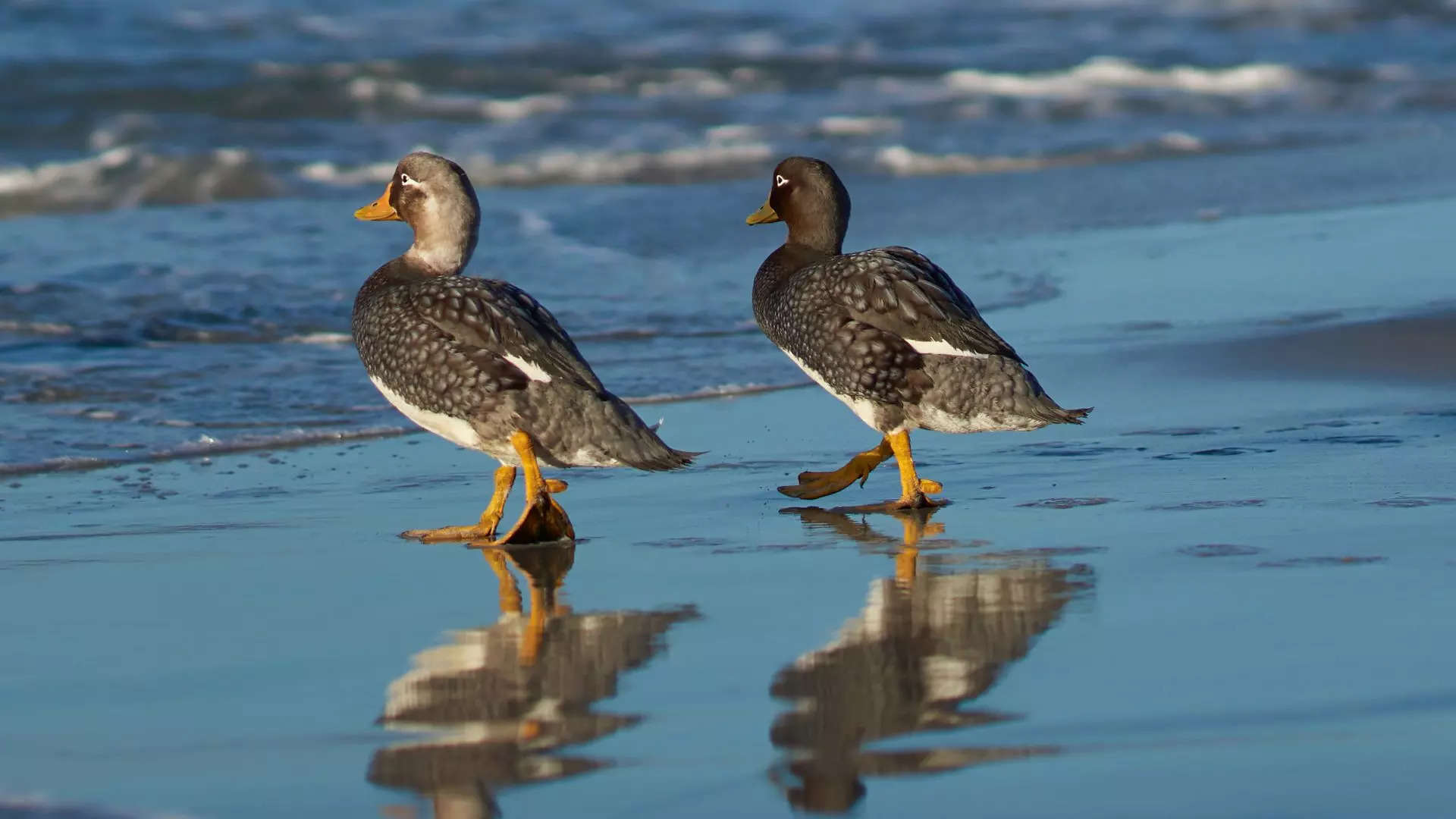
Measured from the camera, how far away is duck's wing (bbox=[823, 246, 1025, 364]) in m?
6.67

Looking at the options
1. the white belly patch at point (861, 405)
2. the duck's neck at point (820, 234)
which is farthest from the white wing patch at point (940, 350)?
the duck's neck at point (820, 234)

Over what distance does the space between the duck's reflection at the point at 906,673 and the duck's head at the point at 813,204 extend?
206cm

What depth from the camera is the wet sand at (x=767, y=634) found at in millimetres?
3799

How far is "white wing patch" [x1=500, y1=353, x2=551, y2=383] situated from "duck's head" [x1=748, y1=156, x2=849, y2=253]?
5.31 feet

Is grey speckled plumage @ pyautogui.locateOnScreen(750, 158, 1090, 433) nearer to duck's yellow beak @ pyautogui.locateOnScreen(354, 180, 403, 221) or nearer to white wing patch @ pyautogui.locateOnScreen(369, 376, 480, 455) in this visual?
white wing patch @ pyautogui.locateOnScreen(369, 376, 480, 455)

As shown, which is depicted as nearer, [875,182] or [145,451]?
[145,451]

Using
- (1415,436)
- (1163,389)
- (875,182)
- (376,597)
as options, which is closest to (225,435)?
(376,597)

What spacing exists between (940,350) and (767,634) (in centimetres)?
209

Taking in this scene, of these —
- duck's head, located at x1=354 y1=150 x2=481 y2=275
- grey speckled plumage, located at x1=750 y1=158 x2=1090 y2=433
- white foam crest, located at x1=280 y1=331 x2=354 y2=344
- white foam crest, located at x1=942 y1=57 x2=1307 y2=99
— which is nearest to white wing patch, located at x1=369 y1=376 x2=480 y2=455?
duck's head, located at x1=354 y1=150 x2=481 y2=275

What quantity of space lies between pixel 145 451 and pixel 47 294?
14.7ft

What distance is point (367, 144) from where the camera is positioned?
21.4 metres

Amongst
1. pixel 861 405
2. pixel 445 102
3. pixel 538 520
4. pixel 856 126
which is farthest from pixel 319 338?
pixel 445 102

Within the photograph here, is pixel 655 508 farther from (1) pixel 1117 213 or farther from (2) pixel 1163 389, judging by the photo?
(1) pixel 1117 213

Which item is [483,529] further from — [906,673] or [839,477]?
[906,673]
